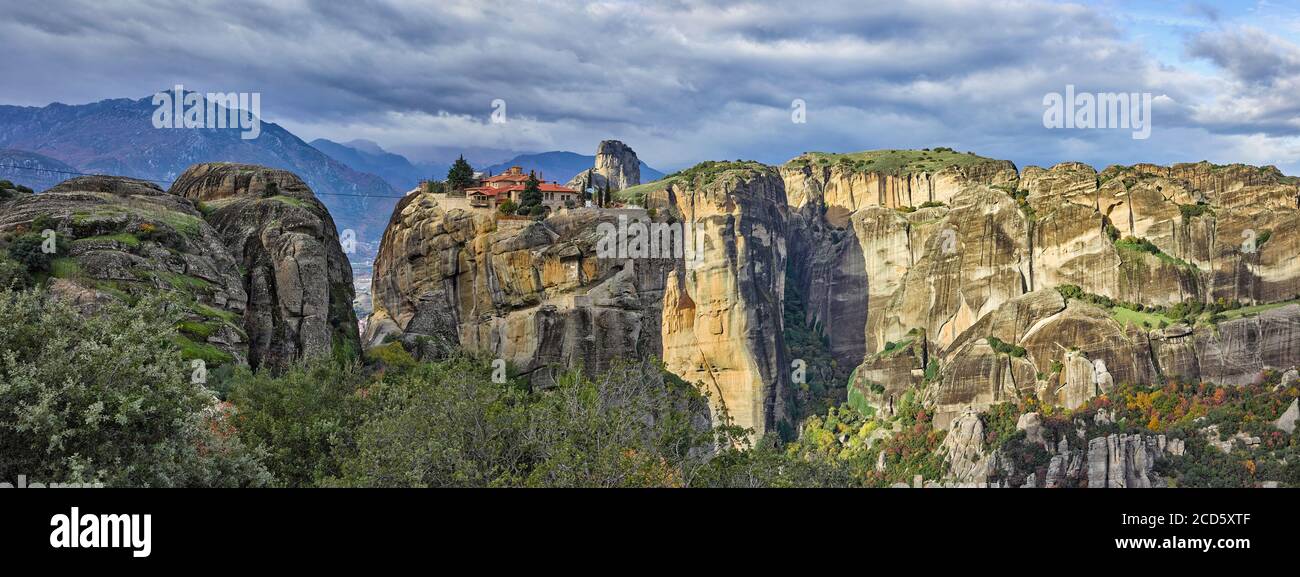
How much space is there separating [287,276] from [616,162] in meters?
130

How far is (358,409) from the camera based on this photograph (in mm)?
26719

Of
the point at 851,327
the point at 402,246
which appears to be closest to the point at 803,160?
the point at 851,327

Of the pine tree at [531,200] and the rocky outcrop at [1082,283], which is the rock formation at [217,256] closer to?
the pine tree at [531,200]

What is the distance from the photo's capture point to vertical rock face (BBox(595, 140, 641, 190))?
554 feet

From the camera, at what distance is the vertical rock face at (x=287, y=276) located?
41.2 m

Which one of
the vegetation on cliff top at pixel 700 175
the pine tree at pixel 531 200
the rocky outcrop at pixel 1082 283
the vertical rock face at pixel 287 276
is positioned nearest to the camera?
the vertical rock face at pixel 287 276

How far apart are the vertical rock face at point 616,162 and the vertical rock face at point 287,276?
12069cm

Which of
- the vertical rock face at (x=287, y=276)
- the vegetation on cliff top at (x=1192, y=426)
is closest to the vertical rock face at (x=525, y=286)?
the vertical rock face at (x=287, y=276)

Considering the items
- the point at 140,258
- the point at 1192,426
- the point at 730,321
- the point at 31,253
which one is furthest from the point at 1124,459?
the point at 31,253

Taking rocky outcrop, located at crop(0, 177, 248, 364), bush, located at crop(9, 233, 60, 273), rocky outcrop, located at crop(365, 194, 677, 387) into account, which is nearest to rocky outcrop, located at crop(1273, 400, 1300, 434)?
rocky outcrop, located at crop(365, 194, 677, 387)

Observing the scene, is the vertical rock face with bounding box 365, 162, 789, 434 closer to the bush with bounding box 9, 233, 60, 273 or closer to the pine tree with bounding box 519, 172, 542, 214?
the pine tree with bounding box 519, 172, 542, 214

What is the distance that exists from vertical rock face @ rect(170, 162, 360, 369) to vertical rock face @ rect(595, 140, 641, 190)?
121 m

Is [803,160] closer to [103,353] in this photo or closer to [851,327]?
[851,327]
